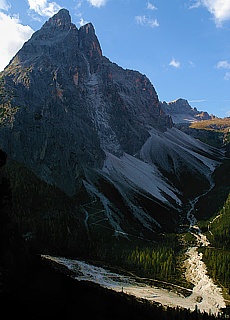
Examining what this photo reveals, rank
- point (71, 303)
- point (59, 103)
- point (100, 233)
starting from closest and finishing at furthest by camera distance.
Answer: point (71, 303) → point (100, 233) → point (59, 103)

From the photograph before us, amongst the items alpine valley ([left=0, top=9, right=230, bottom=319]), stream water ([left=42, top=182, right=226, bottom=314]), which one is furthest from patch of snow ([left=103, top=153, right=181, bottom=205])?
stream water ([left=42, top=182, right=226, bottom=314])

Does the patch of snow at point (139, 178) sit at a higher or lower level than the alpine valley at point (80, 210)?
Answer: higher

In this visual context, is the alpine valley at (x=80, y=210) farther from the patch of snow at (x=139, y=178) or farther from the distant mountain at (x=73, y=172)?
the patch of snow at (x=139, y=178)

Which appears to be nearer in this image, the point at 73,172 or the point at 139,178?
the point at 73,172

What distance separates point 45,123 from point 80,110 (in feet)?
139

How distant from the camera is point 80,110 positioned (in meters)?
198

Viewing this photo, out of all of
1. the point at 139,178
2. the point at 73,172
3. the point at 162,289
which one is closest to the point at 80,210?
the point at 73,172

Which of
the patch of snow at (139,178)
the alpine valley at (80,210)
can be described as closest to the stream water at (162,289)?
the alpine valley at (80,210)

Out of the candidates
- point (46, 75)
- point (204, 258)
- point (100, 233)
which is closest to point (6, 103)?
point (46, 75)

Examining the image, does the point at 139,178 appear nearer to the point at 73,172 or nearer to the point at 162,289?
the point at 73,172

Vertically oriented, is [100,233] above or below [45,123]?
below

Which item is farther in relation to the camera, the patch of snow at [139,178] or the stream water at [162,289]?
the patch of snow at [139,178]

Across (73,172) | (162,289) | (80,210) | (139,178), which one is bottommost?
(162,289)

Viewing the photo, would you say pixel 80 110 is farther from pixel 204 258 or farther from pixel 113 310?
pixel 113 310
